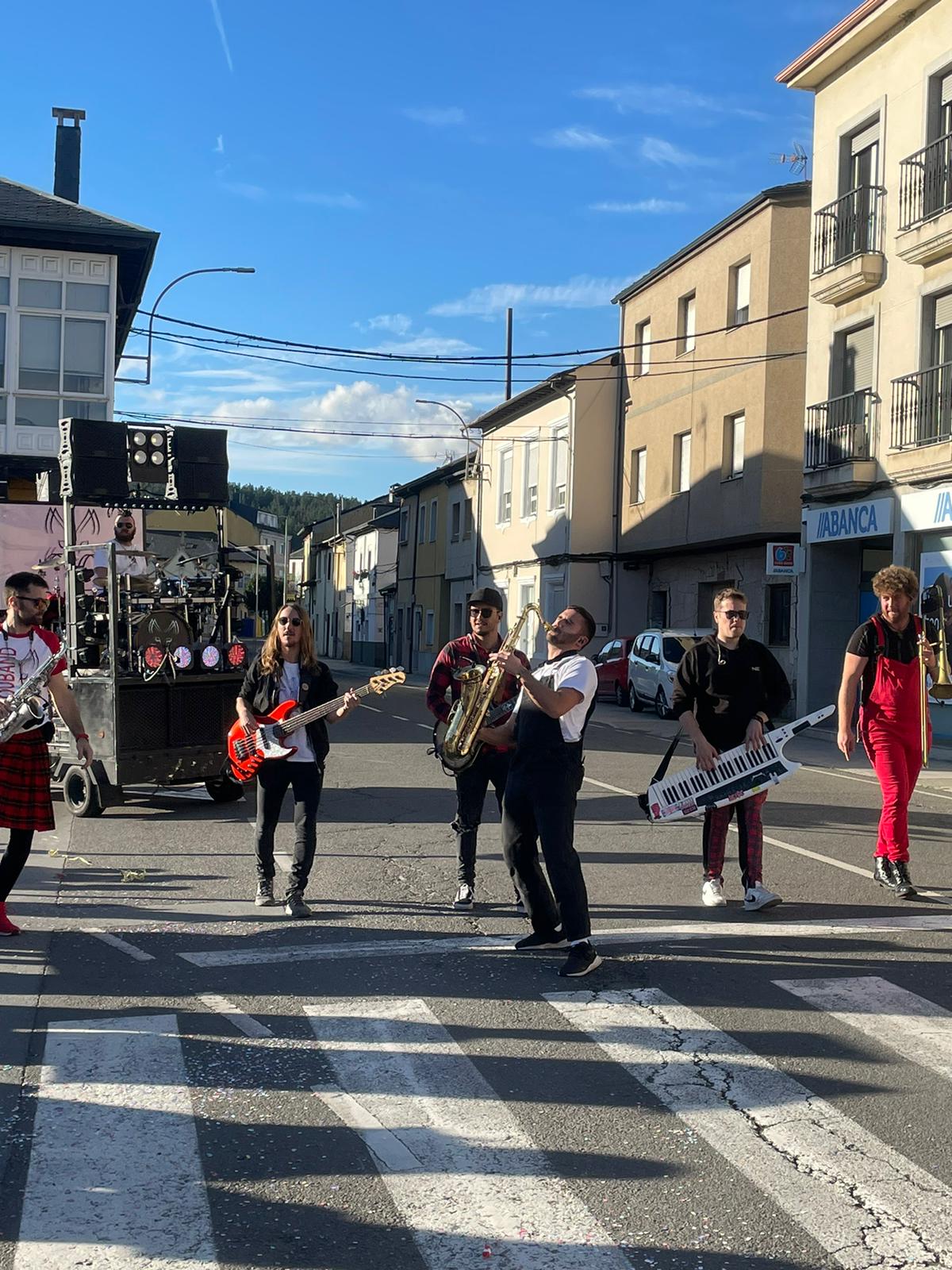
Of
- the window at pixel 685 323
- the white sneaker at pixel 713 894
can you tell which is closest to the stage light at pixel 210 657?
the white sneaker at pixel 713 894

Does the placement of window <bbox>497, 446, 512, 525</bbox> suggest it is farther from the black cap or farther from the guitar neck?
the guitar neck

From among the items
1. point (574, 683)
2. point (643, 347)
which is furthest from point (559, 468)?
point (574, 683)

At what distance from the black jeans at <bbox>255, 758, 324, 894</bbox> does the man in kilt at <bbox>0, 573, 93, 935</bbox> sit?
1.14 metres

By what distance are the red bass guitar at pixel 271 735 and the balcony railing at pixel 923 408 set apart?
50.2 feet

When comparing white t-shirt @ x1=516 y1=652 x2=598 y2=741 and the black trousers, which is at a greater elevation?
white t-shirt @ x1=516 y1=652 x2=598 y2=741

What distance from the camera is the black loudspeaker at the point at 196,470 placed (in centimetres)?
1367

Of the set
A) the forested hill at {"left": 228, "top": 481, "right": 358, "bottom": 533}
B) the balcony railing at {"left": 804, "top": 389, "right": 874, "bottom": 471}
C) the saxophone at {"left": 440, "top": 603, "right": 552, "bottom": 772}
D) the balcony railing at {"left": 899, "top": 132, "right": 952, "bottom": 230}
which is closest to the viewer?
the saxophone at {"left": 440, "top": 603, "right": 552, "bottom": 772}

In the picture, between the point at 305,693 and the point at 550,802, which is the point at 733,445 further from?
the point at 550,802

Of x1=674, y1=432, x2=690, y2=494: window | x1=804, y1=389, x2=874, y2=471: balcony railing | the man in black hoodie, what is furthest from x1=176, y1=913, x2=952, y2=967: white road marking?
x1=674, y1=432, x2=690, y2=494: window

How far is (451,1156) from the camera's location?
401 cm

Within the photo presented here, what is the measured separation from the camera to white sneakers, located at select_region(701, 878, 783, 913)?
763cm

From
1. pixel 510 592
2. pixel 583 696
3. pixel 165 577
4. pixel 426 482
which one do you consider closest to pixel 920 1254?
pixel 583 696

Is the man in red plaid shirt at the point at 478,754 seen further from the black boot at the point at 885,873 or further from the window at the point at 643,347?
the window at the point at 643,347

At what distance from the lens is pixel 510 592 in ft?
139
